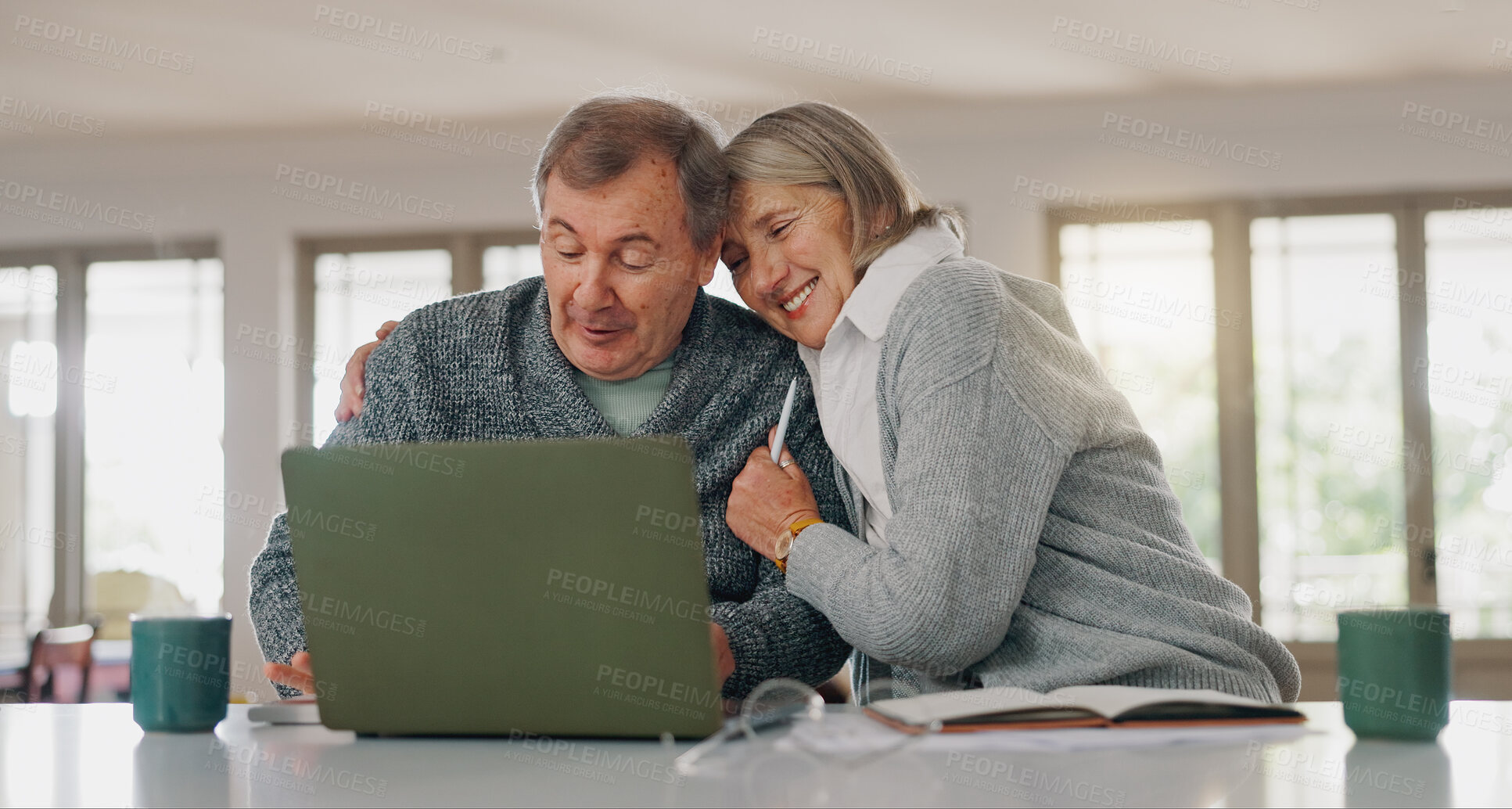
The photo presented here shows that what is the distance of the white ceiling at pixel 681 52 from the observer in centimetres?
443

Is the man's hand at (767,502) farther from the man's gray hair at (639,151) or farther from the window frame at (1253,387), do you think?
the window frame at (1253,387)

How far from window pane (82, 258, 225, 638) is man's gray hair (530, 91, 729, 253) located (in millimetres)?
4944

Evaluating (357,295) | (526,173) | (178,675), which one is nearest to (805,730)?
(178,675)

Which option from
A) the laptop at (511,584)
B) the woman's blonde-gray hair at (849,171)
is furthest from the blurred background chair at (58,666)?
the laptop at (511,584)

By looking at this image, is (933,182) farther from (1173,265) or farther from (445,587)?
(445,587)

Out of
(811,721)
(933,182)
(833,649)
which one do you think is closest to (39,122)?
(933,182)

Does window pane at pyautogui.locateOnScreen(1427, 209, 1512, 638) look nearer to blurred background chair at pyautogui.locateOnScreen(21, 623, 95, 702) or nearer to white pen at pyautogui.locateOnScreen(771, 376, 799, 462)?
white pen at pyautogui.locateOnScreen(771, 376, 799, 462)

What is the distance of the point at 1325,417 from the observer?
217 inches

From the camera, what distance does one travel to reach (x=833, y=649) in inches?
63.7

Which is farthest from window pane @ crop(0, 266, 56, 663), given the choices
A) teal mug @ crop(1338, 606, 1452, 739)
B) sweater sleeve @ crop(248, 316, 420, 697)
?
teal mug @ crop(1338, 606, 1452, 739)

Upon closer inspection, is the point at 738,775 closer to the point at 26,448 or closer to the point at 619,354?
the point at 619,354

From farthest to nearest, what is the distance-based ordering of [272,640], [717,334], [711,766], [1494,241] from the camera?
1. [1494,241]
2. [717,334]
3. [272,640]
4. [711,766]

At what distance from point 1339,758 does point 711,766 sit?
0.50m

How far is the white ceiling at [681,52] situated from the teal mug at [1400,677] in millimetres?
3627
